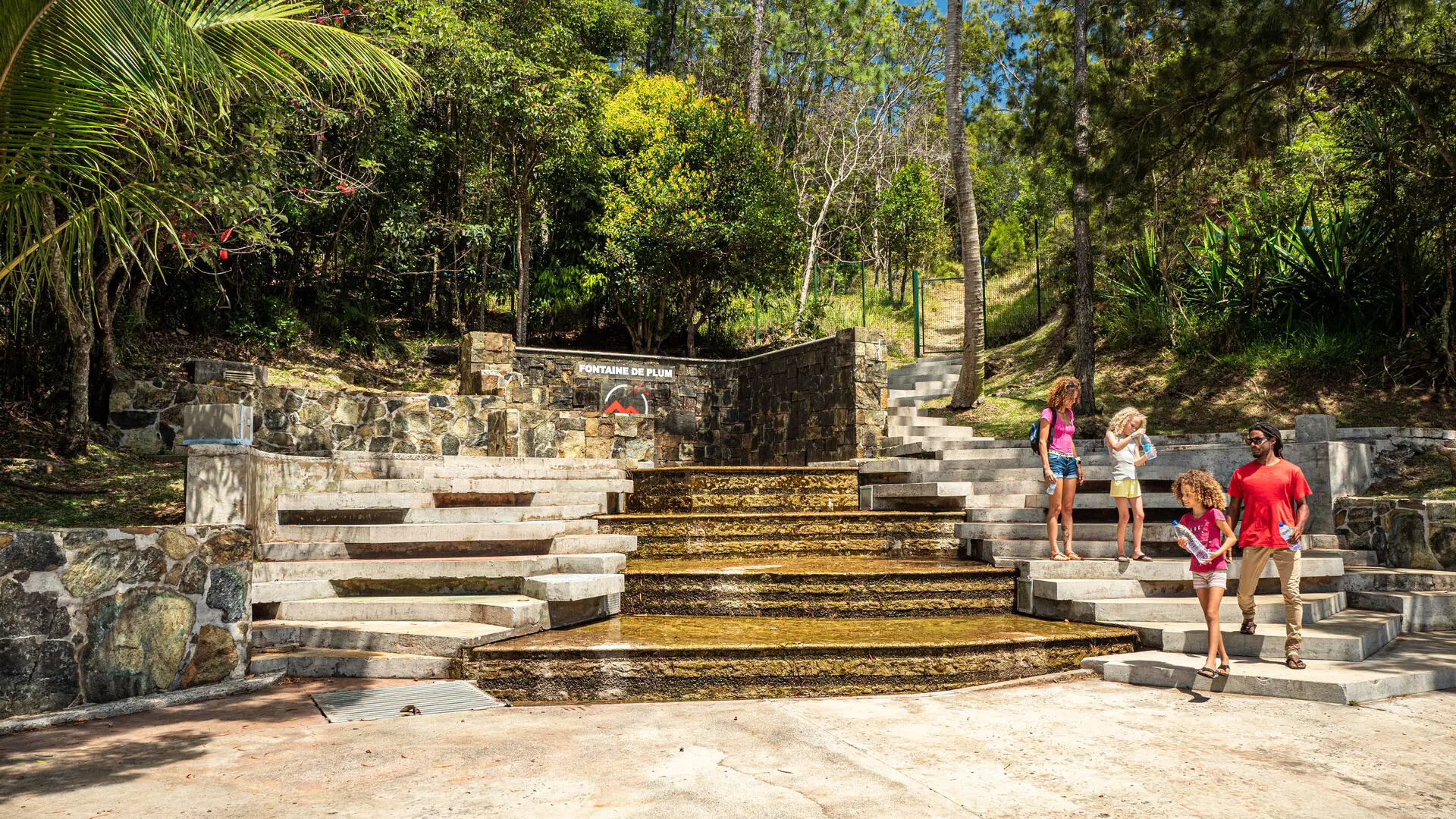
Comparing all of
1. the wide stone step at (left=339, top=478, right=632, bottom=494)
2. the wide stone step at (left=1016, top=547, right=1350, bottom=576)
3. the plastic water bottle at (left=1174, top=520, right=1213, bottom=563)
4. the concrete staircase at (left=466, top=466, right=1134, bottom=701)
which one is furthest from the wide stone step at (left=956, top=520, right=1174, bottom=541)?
the wide stone step at (left=339, top=478, right=632, bottom=494)

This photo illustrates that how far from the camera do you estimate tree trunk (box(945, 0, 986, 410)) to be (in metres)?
15.6

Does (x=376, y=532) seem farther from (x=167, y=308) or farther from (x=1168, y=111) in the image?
(x=167, y=308)

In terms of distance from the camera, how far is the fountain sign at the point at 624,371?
54.0 feet

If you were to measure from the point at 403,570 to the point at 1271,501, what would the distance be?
6651 millimetres

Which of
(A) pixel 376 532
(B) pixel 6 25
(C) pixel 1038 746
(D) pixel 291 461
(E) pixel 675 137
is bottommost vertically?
(C) pixel 1038 746

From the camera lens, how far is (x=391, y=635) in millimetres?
5949

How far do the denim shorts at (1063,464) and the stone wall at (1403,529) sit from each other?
402cm

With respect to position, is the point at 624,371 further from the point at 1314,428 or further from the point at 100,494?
the point at 1314,428

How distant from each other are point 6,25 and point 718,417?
1348cm

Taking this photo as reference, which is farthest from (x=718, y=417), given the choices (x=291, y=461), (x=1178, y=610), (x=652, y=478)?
(x=1178, y=610)

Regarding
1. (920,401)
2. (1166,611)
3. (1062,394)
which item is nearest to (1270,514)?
(1166,611)

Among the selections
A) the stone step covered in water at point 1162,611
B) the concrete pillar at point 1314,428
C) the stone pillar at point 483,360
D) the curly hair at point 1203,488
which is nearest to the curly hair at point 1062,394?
the stone step covered in water at point 1162,611

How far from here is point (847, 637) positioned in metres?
6.29

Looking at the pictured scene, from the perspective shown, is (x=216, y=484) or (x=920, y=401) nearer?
(x=216, y=484)
